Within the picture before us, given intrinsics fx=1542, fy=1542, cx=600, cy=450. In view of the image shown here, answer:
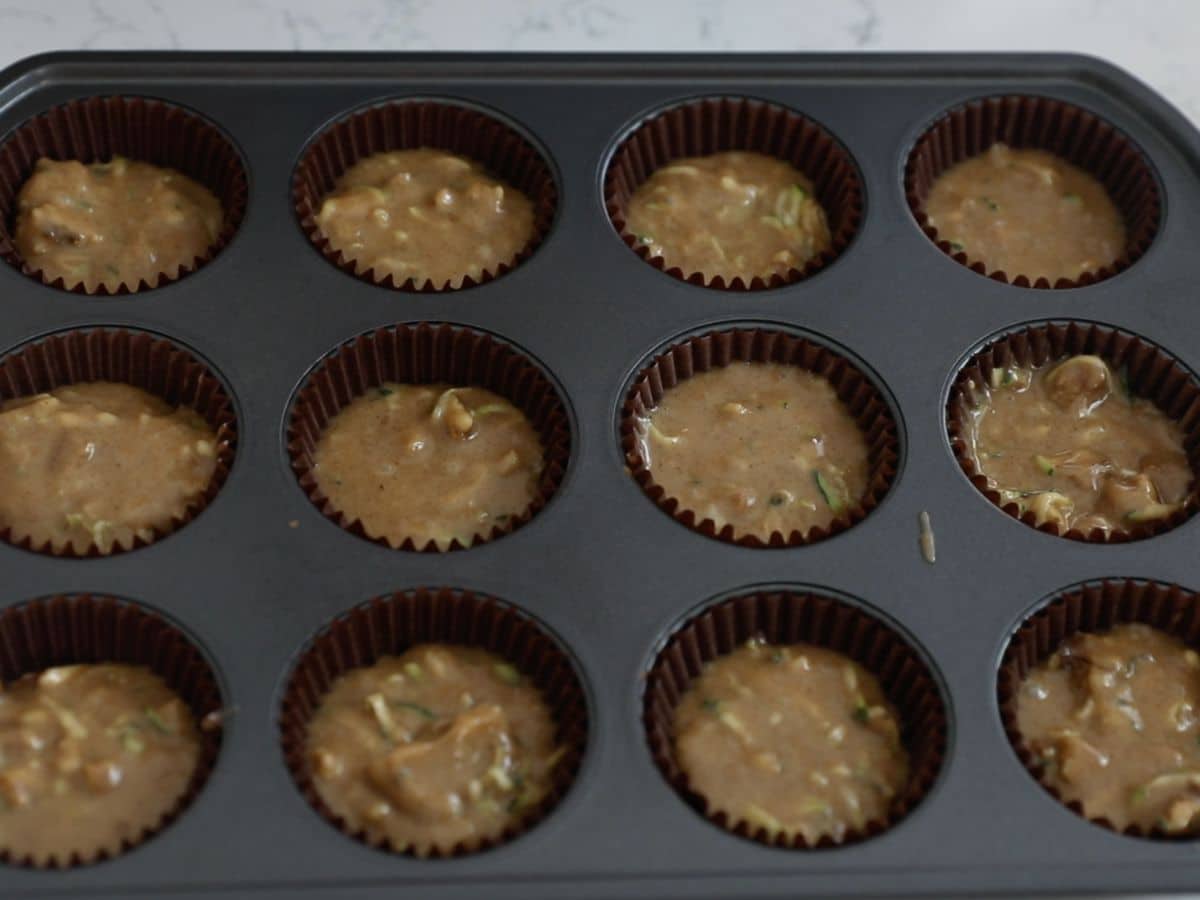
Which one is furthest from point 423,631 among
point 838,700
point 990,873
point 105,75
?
point 105,75

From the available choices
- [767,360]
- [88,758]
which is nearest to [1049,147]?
[767,360]

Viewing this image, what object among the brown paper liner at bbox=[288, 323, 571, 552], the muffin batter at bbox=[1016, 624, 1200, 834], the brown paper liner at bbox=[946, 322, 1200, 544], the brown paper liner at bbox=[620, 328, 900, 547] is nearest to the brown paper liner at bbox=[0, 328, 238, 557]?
the brown paper liner at bbox=[288, 323, 571, 552]

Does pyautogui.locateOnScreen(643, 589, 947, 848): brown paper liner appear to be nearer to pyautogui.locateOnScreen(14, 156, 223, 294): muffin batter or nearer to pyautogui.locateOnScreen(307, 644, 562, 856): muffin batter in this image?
pyautogui.locateOnScreen(307, 644, 562, 856): muffin batter

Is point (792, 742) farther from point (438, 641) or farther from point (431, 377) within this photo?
point (431, 377)

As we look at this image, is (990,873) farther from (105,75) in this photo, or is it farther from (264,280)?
(105,75)

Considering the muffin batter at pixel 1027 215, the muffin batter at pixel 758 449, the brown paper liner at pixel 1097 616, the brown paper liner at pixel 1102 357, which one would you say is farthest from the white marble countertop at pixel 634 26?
the brown paper liner at pixel 1097 616
